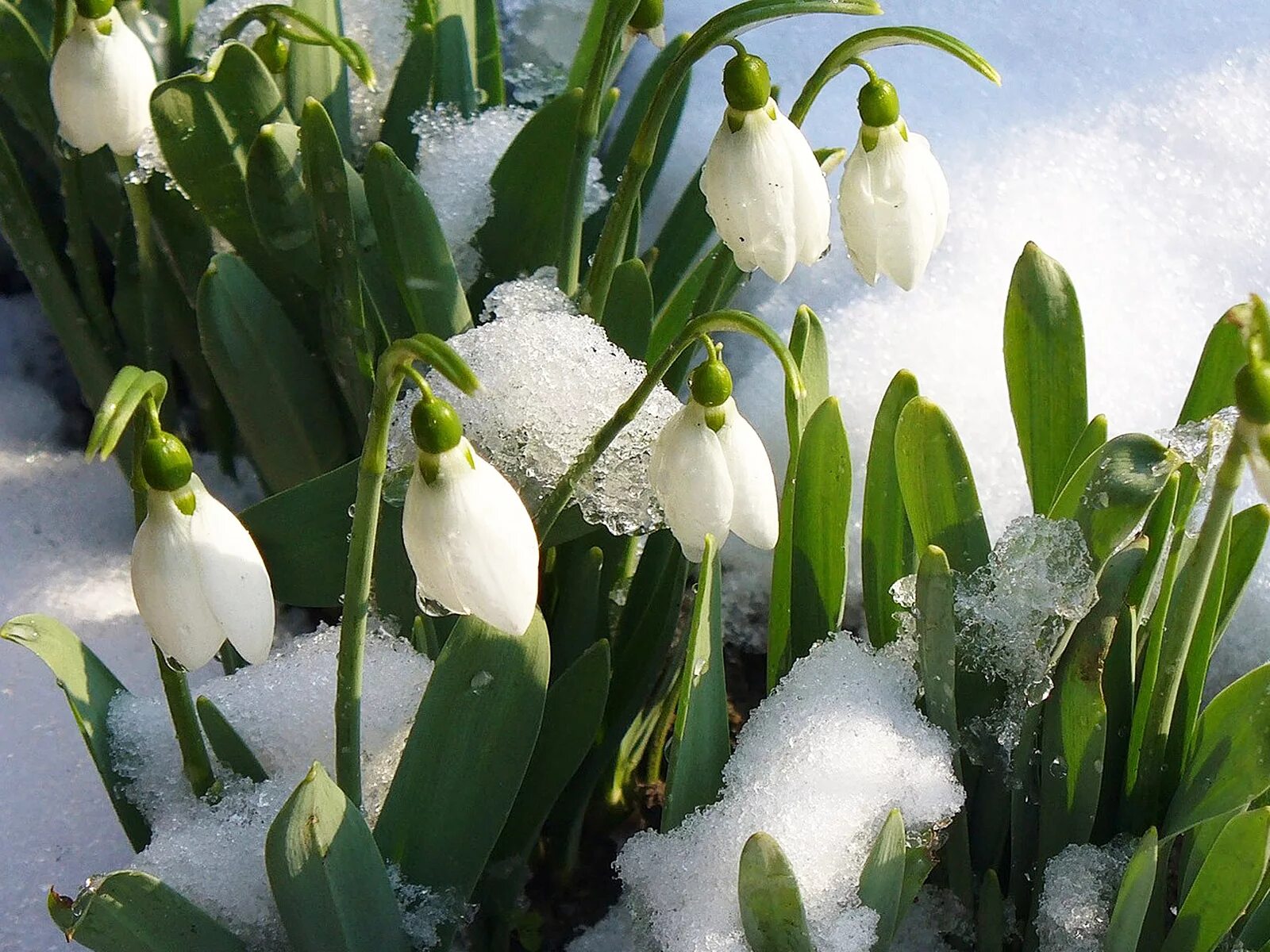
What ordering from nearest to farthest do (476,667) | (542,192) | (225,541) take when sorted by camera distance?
(225,541) → (476,667) → (542,192)

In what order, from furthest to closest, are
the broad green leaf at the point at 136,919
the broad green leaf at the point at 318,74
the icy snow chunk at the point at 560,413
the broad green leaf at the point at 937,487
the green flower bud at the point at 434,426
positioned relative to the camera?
the broad green leaf at the point at 318,74, the icy snow chunk at the point at 560,413, the broad green leaf at the point at 937,487, the broad green leaf at the point at 136,919, the green flower bud at the point at 434,426

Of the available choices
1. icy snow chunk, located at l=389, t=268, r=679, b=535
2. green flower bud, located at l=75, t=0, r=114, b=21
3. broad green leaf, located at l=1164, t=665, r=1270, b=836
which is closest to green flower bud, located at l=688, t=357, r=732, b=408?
icy snow chunk, located at l=389, t=268, r=679, b=535

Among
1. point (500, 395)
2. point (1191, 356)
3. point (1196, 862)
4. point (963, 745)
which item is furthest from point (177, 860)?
point (1191, 356)

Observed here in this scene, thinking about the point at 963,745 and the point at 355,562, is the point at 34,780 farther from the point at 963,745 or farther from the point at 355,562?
the point at 963,745

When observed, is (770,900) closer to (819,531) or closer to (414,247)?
(819,531)

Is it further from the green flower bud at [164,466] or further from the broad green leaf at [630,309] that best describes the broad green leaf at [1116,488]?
the green flower bud at [164,466]

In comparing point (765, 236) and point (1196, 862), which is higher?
point (765, 236)

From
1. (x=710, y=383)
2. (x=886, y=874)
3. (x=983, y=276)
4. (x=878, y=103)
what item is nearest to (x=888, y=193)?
(x=878, y=103)

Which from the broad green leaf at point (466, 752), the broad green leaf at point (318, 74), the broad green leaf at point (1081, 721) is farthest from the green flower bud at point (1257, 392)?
the broad green leaf at point (318, 74)
